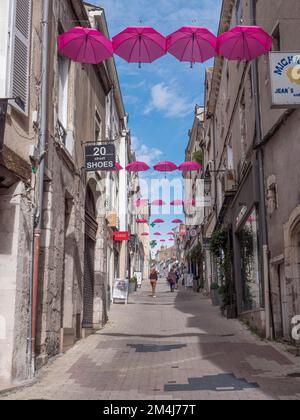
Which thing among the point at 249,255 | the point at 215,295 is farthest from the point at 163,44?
the point at 215,295

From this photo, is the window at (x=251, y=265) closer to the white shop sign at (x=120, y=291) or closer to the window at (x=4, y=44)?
the white shop sign at (x=120, y=291)

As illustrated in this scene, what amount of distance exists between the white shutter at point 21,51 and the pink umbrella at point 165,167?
41.8 feet

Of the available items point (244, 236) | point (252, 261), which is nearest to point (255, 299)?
point (252, 261)

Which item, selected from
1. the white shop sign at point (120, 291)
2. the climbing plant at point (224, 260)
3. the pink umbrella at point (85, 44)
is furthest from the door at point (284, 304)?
the white shop sign at point (120, 291)

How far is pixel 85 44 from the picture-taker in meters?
9.95

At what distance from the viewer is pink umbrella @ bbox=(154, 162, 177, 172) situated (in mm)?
21031

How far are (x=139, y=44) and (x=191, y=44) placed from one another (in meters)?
0.99

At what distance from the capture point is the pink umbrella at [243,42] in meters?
9.80

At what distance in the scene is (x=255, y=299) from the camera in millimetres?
13914

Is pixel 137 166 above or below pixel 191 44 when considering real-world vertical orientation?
above

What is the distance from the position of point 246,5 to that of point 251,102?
9.89 ft

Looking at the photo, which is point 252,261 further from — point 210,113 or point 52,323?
point 210,113

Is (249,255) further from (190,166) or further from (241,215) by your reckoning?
(190,166)

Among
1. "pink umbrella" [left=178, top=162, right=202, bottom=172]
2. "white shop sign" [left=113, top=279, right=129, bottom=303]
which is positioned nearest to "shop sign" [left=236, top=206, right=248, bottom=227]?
"pink umbrella" [left=178, top=162, right=202, bottom=172]
